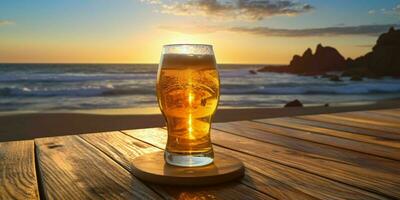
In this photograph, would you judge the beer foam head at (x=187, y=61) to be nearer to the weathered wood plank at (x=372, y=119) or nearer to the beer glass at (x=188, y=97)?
the beer glass at (x=188, y=97)

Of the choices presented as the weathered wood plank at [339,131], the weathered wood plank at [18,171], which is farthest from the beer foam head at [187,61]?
the weathered wood plank at [339,131]

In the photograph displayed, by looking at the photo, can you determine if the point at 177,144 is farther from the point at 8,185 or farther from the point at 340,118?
the point at 340,118

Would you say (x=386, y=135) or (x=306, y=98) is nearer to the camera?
(x=386, y=135)

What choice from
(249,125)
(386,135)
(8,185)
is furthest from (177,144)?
(386,135)

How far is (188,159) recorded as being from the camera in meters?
0.78

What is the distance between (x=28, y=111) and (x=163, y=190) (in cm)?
791

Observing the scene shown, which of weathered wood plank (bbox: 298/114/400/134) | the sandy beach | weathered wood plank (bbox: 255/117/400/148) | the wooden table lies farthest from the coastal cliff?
the wooden table

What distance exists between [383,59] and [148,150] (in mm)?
23141

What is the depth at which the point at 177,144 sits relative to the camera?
2.63 feet

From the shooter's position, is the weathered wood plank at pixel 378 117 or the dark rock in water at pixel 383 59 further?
the dark rock in water at pixel 383 59

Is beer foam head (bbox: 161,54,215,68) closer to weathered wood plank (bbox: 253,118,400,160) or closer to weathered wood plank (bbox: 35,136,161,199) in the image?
weathered wood plank (bbox: 35,136,161,199)

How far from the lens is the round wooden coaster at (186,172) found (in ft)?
2.19

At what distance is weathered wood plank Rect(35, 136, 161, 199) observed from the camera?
0.62m

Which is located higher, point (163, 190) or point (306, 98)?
point (163, 190)
